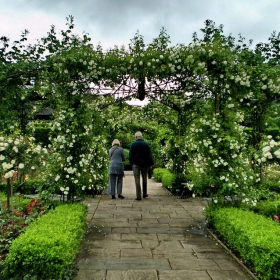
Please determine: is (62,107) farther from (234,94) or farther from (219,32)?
(219,32)

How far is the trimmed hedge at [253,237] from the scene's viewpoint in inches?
115

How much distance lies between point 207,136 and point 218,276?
8.28 ft

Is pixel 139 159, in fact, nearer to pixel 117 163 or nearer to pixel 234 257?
pixel 117 163

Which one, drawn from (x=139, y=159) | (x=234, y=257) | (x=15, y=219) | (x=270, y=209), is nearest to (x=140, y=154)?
(x=139, y=159)

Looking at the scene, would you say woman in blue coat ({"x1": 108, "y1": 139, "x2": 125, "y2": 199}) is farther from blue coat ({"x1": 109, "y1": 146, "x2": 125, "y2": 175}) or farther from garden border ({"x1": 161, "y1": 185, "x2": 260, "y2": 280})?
garden border ({"x1": 161, "y1": 185, "x2": 260, "y2": 280})

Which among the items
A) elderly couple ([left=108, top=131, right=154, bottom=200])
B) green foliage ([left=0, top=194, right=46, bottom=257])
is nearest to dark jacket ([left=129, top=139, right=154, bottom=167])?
elderly couple ([left=108, top=131, right=154, bottom=200])

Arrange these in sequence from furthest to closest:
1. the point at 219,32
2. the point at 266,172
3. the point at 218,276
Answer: the point at 266,172, the point at 219,32, the point at 218,276

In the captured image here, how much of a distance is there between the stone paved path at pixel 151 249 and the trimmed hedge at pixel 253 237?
0.71 ft

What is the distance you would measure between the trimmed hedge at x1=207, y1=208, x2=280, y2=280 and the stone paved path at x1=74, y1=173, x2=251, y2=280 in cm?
22

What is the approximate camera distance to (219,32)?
606 cm

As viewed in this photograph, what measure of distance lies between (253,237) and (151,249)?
4.56 feet

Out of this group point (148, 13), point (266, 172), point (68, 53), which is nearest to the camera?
point (148, 13)

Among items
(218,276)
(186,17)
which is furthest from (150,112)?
(218,276)

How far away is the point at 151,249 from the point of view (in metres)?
4.04
